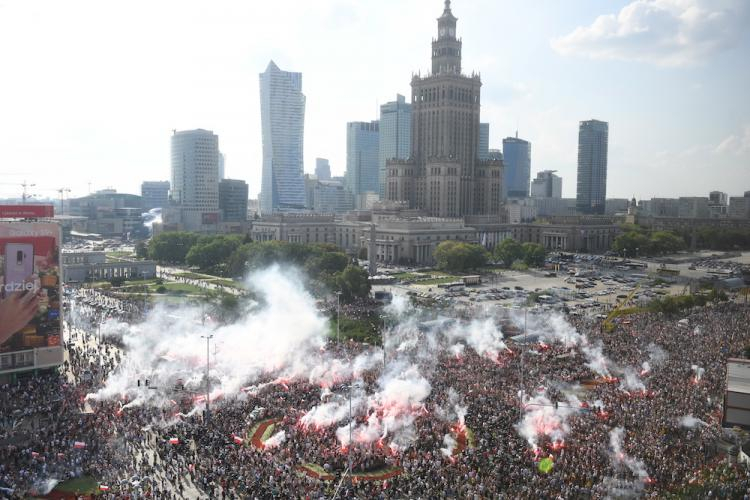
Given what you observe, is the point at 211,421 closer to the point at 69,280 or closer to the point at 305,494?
the point at 305,494

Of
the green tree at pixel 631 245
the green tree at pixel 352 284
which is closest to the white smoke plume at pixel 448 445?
the green tree at pixel 352 284

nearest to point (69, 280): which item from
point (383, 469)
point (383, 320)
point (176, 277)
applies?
point (176, 277)

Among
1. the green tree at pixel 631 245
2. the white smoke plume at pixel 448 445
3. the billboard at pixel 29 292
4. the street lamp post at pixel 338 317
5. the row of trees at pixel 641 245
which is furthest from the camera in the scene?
the row of trees at pixel 641 245

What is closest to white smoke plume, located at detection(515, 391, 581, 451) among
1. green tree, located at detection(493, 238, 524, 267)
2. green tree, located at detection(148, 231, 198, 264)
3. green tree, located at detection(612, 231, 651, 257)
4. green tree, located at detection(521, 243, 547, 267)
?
green tree, located at detection(493, 238, 524, 267)

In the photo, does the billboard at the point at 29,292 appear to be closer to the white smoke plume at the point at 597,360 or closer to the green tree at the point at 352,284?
the green tree at the point at 352,284

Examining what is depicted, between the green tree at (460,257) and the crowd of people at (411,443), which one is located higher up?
the green tree at (460,257)

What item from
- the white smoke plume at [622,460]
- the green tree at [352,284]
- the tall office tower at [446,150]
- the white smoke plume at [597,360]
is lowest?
the white smoke plume at [622,460]

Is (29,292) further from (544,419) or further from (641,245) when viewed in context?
(641,245)
